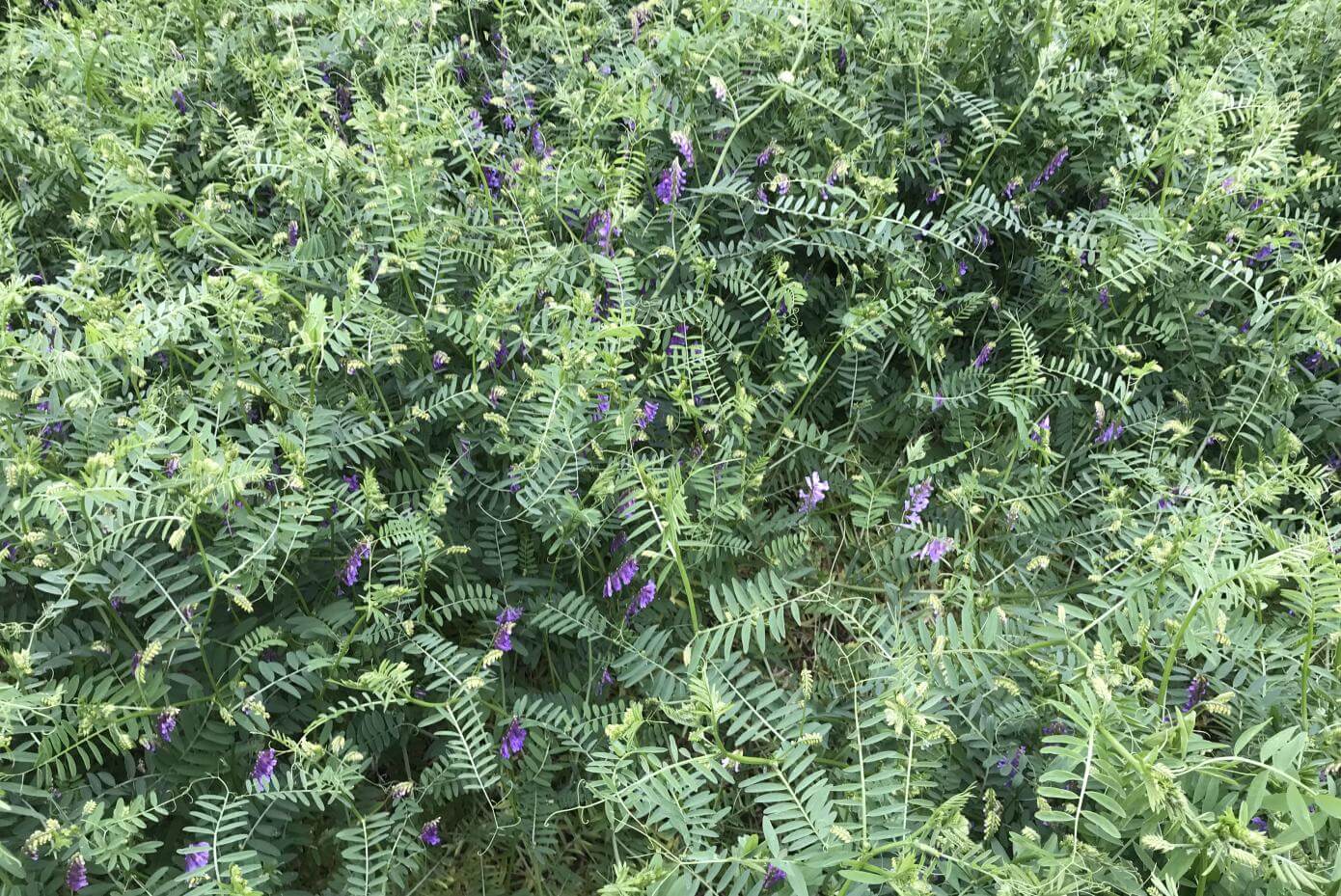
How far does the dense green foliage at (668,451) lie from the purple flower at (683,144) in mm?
17

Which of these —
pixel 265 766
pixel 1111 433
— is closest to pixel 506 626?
pixel 265 766

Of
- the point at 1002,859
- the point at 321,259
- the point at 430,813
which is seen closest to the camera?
the point at 1002,859

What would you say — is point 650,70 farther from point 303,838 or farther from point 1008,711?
point 303,838

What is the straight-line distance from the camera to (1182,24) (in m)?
2.88

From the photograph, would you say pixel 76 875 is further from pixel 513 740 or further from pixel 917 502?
pixel 917 502

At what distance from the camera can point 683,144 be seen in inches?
98.0

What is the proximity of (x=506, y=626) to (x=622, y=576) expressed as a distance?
0.93 feet

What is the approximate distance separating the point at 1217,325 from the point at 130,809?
9.62 ft

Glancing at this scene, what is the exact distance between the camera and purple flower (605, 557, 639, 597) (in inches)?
80.4

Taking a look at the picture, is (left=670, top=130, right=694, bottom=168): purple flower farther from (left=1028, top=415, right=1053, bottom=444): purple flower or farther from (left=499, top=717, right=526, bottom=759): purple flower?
(left=499, top=717, right=526, bottom=759): purple flower

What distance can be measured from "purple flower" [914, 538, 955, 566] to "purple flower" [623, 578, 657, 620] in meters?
0.72

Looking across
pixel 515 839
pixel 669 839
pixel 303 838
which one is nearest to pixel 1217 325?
pixel 669 839

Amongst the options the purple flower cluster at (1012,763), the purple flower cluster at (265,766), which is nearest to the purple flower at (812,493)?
the purple flower cluster at (1012,763)

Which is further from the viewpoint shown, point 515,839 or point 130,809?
point 515,839
